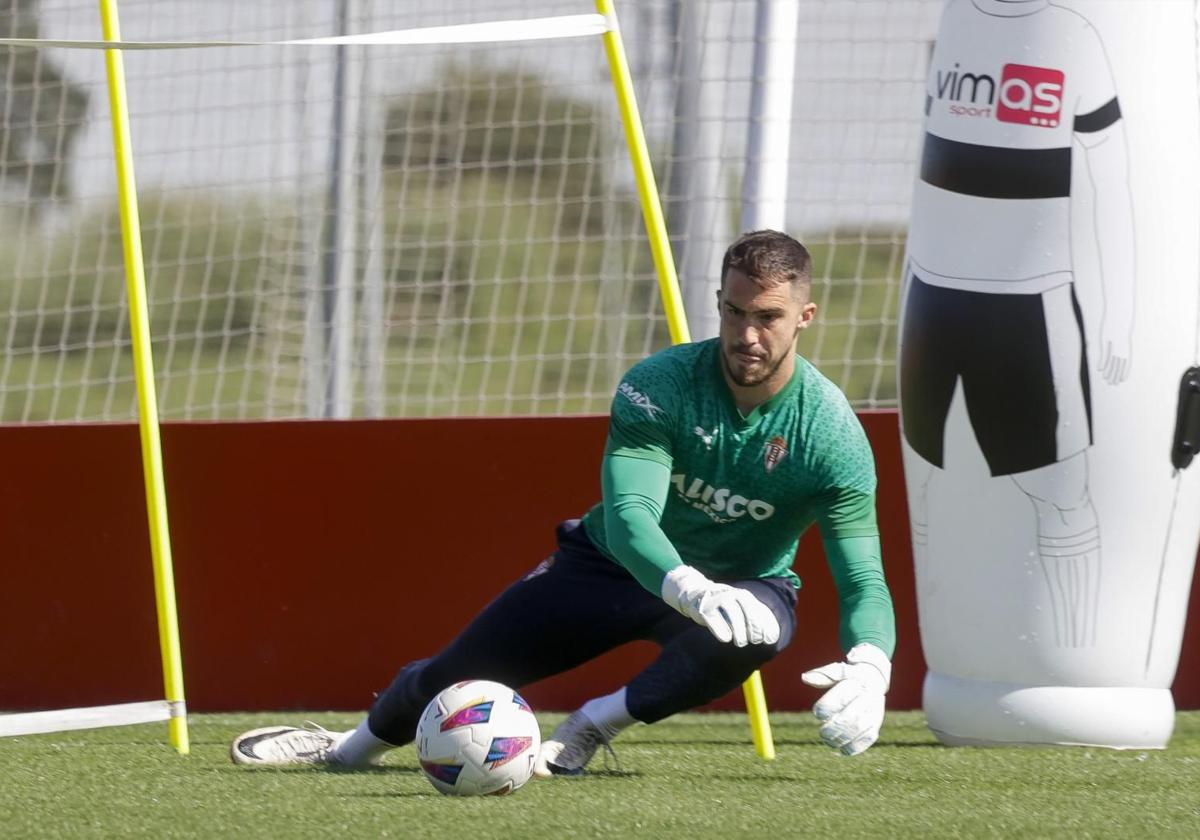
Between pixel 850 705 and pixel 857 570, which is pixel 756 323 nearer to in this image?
pixel 857 570

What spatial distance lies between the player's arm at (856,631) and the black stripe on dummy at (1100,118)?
123 centimetres

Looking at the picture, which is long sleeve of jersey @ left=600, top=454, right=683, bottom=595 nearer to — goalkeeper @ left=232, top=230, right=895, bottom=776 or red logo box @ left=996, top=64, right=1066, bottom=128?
goalkeeper @ left=232, top=230, right=895, bottom=776

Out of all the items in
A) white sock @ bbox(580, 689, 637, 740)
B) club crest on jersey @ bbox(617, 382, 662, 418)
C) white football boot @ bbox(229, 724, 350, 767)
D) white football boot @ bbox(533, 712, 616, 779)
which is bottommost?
white football boot @ bbox(229, 724, 350, 767)

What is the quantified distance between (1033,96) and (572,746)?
6.28 ft

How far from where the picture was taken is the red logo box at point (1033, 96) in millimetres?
4461

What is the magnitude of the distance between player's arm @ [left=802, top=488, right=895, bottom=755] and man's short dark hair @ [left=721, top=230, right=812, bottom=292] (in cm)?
46

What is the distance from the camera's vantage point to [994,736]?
15.3 feet

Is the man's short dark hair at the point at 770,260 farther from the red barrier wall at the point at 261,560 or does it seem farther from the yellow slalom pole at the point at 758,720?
the red barrier wall at the point at 261,560

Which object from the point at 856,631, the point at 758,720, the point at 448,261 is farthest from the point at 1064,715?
the point at 448,261

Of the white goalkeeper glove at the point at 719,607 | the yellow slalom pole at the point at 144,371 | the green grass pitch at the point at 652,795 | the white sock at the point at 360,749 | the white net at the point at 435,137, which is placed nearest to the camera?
the green grass pitch at the point at 652,795

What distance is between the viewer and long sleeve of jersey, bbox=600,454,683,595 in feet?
11.6

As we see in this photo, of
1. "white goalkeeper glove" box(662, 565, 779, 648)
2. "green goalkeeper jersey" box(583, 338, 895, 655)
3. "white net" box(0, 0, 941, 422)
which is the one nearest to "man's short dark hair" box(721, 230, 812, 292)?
"green goalkeeper jersey" box(583, 338, 895, 655)

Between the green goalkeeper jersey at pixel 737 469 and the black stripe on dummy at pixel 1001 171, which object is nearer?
the green goalkeeper jersey at pixel 737 469

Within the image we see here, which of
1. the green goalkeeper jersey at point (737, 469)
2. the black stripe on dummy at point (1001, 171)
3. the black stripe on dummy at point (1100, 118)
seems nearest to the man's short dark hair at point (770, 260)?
the green goalkeeper jersey at point (737, 469)
